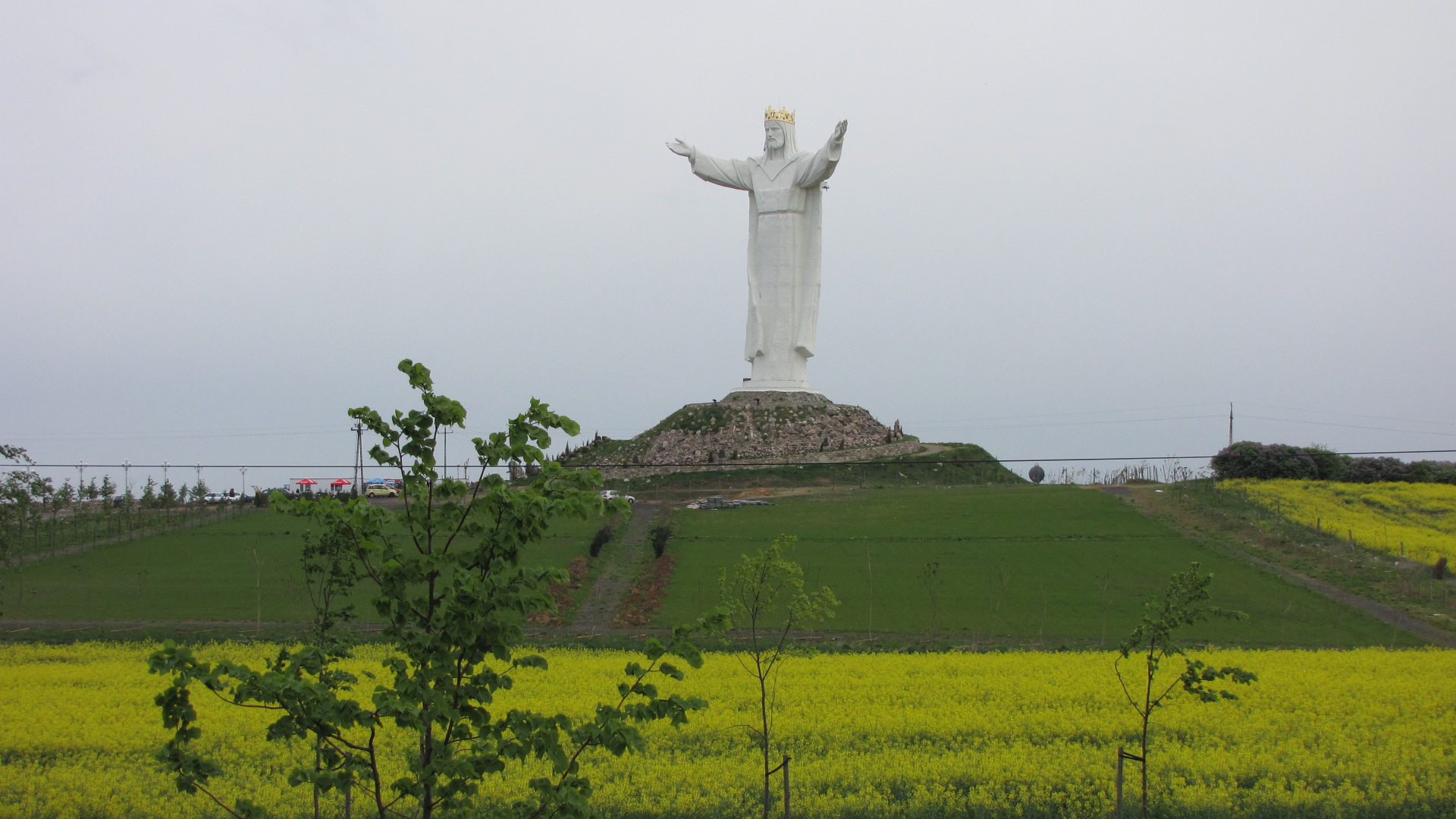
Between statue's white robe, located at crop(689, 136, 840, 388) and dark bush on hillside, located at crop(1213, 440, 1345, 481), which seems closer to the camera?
dark bush on hillside, located at crop(1213, 440, 1345, 481)

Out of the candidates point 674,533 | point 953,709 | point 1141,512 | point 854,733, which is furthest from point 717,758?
point 1141,512

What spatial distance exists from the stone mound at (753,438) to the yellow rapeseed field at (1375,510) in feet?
56.5

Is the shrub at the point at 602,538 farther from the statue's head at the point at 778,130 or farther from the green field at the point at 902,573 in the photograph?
the statue's head at the point at 778,130

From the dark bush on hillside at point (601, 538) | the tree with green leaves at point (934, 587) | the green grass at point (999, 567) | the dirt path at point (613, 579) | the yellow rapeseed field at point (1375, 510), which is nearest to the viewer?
the green grass at point (999, 567)

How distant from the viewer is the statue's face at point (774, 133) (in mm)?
55062

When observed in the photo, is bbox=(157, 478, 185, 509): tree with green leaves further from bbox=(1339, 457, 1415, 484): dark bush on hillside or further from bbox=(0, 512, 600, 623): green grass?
bbox=(1339, 457, 1415, 484): dark bush on hillside

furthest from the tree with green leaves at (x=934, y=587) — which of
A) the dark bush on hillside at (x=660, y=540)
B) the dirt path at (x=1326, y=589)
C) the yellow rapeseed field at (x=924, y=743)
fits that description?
the dirt path at (x=1326, y=589)

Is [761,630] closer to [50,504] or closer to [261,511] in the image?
[261,511]

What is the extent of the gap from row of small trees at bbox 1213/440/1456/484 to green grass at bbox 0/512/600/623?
28.8 m

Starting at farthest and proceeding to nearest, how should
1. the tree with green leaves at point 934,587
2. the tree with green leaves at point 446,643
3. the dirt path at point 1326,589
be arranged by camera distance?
the tree with green leaves at point 934,587 → the dirt path at point 1326,589 → the tree with green leaves at point 446,643

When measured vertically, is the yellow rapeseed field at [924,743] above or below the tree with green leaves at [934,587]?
below

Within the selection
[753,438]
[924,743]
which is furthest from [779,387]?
[924,743]

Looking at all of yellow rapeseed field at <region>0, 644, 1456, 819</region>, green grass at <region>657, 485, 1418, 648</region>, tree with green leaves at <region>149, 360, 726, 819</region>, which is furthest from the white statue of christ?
tree with green leaves at <region>149, 360, 726, 819</region>

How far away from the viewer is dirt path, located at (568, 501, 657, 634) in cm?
2669
